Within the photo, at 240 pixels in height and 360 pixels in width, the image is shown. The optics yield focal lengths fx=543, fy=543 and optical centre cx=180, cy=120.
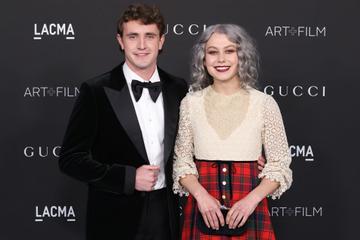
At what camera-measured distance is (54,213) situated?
3.14m

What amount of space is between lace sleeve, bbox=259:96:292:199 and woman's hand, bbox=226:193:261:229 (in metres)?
0.11

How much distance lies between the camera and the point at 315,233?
10.5ft

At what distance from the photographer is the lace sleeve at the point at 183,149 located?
209 cm

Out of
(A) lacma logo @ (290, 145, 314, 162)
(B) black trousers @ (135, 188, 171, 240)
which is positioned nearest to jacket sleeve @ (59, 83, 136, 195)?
(B) black trousers @ (135, 188, 171, 240)

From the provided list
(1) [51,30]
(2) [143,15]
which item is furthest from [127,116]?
(1) [51,30]

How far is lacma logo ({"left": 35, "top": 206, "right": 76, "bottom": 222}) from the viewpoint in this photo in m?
3.13

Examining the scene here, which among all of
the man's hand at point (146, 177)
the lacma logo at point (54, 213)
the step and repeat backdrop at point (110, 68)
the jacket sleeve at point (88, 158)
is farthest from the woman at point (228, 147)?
the lacma logo at point (54, 213)

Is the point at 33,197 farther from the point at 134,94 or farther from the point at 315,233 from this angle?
the point at 315,233

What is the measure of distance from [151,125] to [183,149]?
6.2 inches

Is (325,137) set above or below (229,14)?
below

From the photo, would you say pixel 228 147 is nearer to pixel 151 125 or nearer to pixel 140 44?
pixel 151 125

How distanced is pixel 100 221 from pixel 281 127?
798 mm

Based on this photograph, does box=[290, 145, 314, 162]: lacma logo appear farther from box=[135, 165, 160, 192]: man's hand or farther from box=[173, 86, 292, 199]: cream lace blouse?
box=[135, 165, 160, 192]: man's hand

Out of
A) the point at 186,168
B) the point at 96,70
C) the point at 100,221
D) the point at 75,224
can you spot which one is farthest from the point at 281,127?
the point at 75,224
